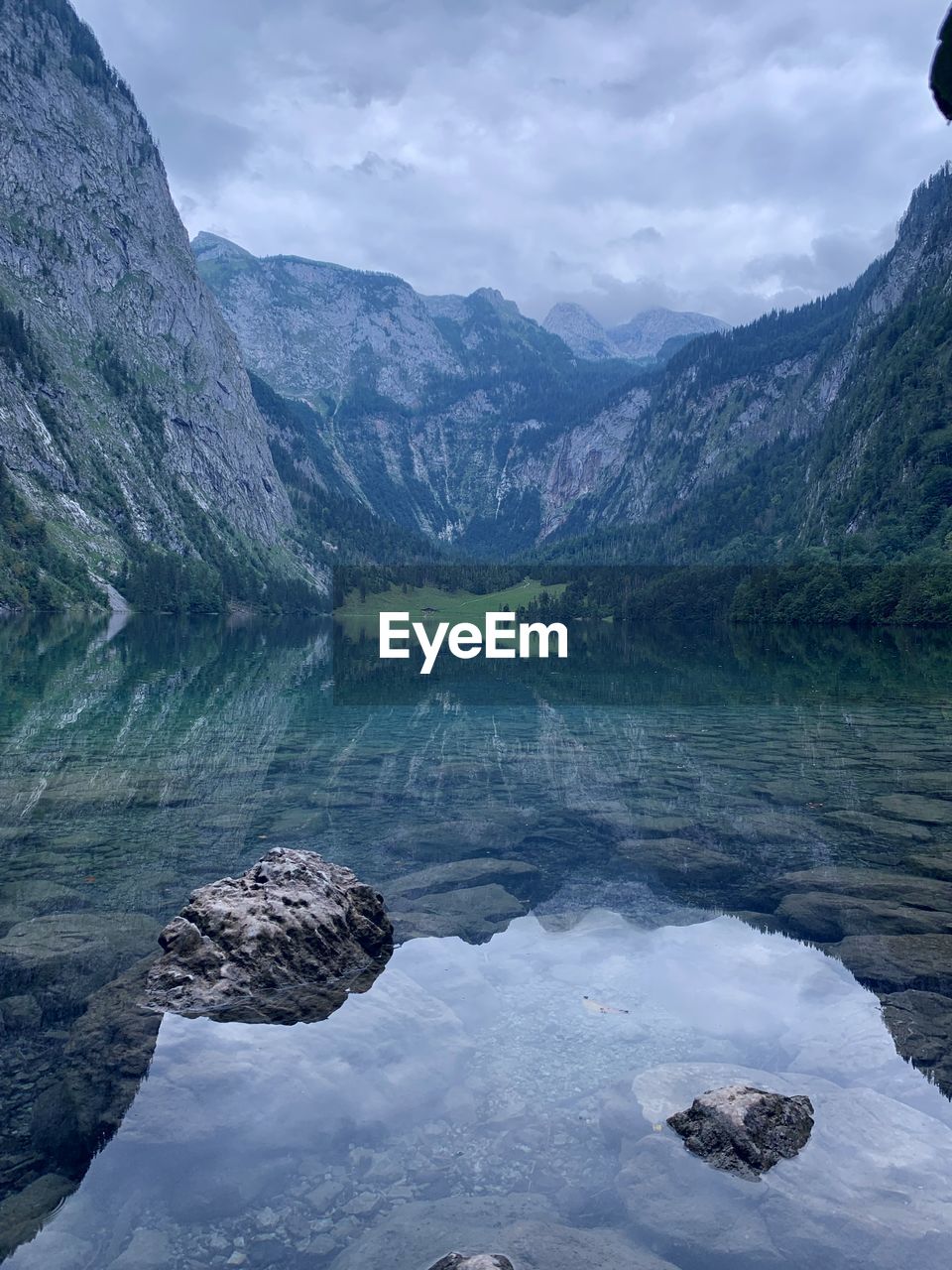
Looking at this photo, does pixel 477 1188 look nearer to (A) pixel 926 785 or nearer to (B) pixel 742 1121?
(B) pixel 742 1121

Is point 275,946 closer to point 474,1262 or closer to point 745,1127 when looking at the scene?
point 474,1262

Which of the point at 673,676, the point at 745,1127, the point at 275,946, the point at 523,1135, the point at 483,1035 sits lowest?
the point at 673,676

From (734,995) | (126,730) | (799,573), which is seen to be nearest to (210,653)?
(126,730)

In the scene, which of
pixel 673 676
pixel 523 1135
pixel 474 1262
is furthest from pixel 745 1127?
pixel 673 676

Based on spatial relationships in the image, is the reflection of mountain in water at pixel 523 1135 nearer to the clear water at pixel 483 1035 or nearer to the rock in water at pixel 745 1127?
the clear water at pixel 483 1035

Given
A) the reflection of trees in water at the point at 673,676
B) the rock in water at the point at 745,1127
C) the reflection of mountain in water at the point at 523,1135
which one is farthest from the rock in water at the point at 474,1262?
the reflection of trees in water at the point at 673,676

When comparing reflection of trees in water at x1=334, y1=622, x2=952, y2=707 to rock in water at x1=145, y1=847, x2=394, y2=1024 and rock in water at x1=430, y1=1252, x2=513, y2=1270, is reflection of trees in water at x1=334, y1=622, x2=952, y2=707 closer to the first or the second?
rock in water at x1=145, y1=847, x2=394, y2=1024
